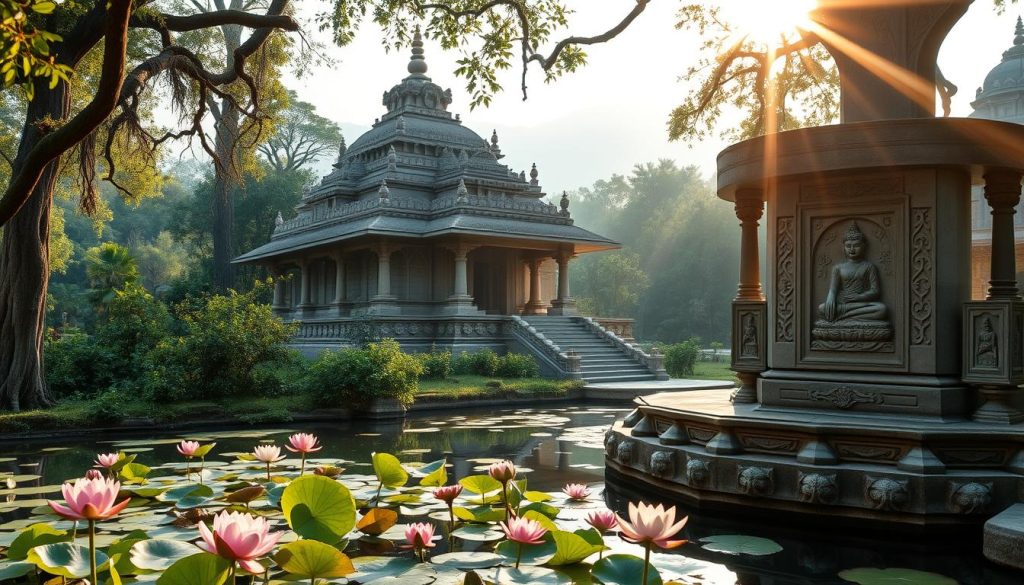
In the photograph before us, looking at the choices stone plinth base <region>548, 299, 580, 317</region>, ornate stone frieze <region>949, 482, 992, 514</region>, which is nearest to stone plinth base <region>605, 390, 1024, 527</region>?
ornate stone frieze <region>949, 482, 992, 514</region>

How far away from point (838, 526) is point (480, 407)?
398 inches

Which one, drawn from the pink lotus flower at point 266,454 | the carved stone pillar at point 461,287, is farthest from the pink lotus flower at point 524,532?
the carved stone pillar at point 461,287

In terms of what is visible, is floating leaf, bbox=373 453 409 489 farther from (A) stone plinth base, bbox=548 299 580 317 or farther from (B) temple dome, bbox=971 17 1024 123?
(B) temple dome, bbox=971 17 1024 123

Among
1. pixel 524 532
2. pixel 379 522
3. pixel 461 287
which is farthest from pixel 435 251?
pixel 524 532

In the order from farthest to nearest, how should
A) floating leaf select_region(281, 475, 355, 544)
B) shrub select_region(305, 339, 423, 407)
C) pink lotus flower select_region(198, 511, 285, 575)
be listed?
shrub select_region(305, 339, 423, 407) < floating leaf select_region(281, 475, 355, 544) < pink lotus flower select_region(198, 511, 285, 575)

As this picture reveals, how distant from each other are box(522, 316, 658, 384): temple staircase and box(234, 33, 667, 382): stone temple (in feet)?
0.15

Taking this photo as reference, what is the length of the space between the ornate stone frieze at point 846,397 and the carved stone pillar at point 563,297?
18506mm

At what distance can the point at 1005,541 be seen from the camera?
178 inches

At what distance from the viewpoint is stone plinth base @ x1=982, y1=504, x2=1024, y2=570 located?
4.43 m

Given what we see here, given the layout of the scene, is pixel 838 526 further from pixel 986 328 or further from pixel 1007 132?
pixel 1007 132

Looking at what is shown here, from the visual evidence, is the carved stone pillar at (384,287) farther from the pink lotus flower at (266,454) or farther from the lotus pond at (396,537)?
the pink lotus flower at (266,454)

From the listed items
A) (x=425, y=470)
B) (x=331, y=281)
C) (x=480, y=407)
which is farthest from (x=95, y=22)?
(x=331, y=281)

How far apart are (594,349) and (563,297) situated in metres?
3.87

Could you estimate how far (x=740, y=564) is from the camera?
456 cm
